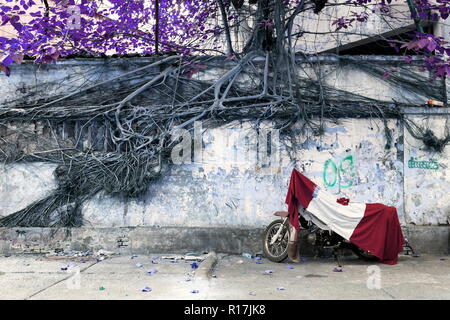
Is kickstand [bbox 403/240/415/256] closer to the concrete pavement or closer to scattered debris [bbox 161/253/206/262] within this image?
the concrete pavement

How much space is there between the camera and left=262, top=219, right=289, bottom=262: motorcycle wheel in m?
7.45

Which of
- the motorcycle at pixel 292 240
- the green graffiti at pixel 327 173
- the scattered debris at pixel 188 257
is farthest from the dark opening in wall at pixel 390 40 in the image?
the scattered debris at pixel 188 257

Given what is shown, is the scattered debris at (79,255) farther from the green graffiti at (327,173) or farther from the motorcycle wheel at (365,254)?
the motorcycle wheel at (365,254)

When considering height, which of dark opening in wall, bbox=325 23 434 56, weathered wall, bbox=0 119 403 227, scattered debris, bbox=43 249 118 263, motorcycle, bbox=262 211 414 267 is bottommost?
scattered debris, bbox=43 249 118 263

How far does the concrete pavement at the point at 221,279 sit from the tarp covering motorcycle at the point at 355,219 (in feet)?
0.93

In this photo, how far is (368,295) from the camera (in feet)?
17.4

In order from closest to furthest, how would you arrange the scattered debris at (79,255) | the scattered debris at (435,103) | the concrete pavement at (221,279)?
the concrete pavement at (221,279) → the scattered debris at (79,255) → the scattered debris at (435,103)

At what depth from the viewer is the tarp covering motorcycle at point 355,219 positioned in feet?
23.6

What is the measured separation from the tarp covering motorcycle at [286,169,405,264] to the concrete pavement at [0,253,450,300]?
283 millimetres

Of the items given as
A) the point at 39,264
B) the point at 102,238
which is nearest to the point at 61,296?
the point at 39,264

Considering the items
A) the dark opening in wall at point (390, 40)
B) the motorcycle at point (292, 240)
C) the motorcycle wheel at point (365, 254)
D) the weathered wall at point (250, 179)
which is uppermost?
the dark opening in wall at point (390, 40)

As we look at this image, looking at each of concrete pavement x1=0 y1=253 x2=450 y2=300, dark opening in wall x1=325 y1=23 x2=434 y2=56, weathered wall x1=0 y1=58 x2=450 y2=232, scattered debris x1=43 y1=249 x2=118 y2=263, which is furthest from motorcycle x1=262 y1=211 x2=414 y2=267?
dark opening in wall x1=325 y1=23 x2=434 y2=56

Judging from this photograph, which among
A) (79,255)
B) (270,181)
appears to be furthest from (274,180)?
(79,255)

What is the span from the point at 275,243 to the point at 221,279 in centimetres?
156
